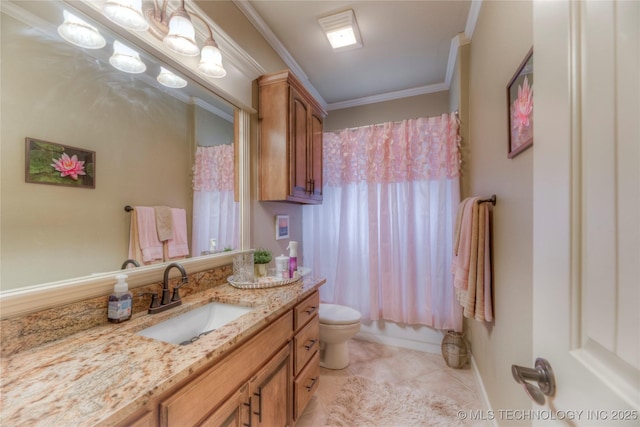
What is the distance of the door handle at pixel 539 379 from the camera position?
482 mm

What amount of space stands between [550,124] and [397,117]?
2635mm

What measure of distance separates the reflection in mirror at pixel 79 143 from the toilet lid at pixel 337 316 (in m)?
1.25

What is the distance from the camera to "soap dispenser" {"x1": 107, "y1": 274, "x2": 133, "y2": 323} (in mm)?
946

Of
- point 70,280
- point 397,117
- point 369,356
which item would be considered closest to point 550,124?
point 70,280

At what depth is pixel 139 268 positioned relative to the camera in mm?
1099

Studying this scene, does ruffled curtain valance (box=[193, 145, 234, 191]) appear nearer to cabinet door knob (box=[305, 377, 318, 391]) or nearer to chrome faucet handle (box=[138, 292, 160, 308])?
chrome faucet handle (box=[138, 292, 160, 308])

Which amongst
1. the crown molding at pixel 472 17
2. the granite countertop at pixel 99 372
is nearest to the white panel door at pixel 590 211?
the granite countertop at pixel 99 372

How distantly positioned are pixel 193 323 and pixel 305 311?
23.4 inches

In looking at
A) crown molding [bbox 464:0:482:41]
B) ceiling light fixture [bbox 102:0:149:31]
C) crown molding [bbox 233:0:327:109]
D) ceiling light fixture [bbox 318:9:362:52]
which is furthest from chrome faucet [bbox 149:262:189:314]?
crown molding [bbox 464:0:482:41]

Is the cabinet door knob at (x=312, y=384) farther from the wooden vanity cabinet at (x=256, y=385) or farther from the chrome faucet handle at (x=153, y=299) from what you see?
the chrome faucet handle at (x=153, y=299)

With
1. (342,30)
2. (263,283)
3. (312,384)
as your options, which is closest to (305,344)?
(312,384)

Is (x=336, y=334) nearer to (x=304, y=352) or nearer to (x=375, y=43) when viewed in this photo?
(x=304, y=352)

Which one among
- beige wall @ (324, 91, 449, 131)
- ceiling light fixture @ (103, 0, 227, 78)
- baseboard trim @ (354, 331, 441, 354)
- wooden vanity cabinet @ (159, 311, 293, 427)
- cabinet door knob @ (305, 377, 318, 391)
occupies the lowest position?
baseboard trim @ (354, 331, 441, 354)

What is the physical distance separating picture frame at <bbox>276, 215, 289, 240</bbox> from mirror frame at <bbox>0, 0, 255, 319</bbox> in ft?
1.30
